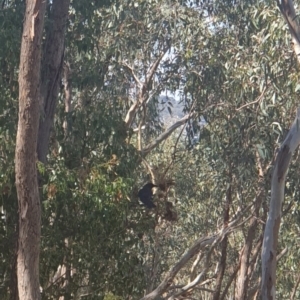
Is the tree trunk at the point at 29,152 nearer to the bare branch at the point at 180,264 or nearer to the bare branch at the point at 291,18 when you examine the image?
the bare branch at the point at 180,264

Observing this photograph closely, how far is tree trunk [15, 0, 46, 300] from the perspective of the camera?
221 inches

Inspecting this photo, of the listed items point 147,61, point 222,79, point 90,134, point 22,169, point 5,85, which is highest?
point 147,61

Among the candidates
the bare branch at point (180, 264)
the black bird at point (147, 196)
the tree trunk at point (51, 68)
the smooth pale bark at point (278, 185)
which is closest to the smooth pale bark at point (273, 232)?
the smooth pale bark at point (278, 185)

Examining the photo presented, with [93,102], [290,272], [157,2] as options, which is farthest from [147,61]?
[290,272]

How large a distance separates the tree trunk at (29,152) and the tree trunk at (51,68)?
1680 mm

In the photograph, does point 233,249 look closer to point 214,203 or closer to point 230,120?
point 214,203

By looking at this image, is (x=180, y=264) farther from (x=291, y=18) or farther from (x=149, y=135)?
(x=149, y=135)

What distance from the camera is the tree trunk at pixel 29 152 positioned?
221 inches

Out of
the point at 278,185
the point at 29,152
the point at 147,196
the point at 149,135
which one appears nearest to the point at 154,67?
the point at 149,135

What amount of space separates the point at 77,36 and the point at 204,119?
2.54 meters

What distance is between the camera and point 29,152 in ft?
18.7

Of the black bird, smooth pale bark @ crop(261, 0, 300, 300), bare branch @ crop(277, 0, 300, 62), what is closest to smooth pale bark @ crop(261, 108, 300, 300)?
smooth pale bark @ crop(261, 0, 300, 300)

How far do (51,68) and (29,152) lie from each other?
2229mm

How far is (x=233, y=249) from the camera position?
51.4ft
